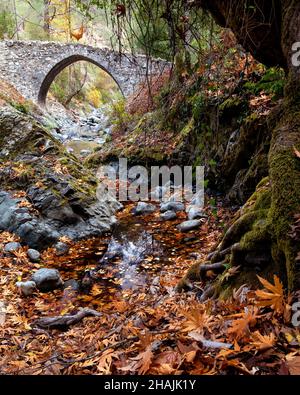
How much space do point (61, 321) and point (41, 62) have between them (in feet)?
72.7

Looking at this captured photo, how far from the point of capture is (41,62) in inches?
867

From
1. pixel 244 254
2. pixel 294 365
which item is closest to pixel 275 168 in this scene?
pixel 244 254

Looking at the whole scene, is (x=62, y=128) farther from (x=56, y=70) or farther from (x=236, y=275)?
(x=236, y=275)

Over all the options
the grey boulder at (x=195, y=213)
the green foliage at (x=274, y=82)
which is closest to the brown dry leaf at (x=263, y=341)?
the green foliage at (x=274, y=82)

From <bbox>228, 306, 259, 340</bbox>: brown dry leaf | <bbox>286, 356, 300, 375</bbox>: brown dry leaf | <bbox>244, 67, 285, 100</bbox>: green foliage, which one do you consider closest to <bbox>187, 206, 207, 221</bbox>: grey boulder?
<bbox>244, 67, 285, 100</bbox>: green foliage

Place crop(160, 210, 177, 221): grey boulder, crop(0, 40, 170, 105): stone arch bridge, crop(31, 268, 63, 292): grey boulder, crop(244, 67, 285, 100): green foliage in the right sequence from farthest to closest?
crop(0, 40, 170, 105): stone arch bridge < crop(160, 210, 177, 221): grey boulder < crop(244, 67, 285, 100): green foliage < crop(31, 268, 63, 292): grey boulder

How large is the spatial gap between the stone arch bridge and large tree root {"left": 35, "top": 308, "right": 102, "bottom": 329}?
19.1 meters

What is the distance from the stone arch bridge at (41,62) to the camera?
2127 cm

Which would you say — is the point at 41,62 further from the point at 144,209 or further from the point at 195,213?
the point at 195,213

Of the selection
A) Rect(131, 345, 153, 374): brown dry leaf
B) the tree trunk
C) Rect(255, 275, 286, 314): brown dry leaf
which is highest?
the tree trunk

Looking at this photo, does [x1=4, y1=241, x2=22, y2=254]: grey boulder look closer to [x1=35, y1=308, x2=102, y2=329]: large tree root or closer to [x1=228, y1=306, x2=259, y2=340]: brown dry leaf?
[x1=35, y1=308, x2=102, y2=329]: large tree root

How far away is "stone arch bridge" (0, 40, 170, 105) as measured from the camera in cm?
2127

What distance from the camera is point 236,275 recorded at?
2.49m

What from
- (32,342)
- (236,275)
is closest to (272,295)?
(236,275)
